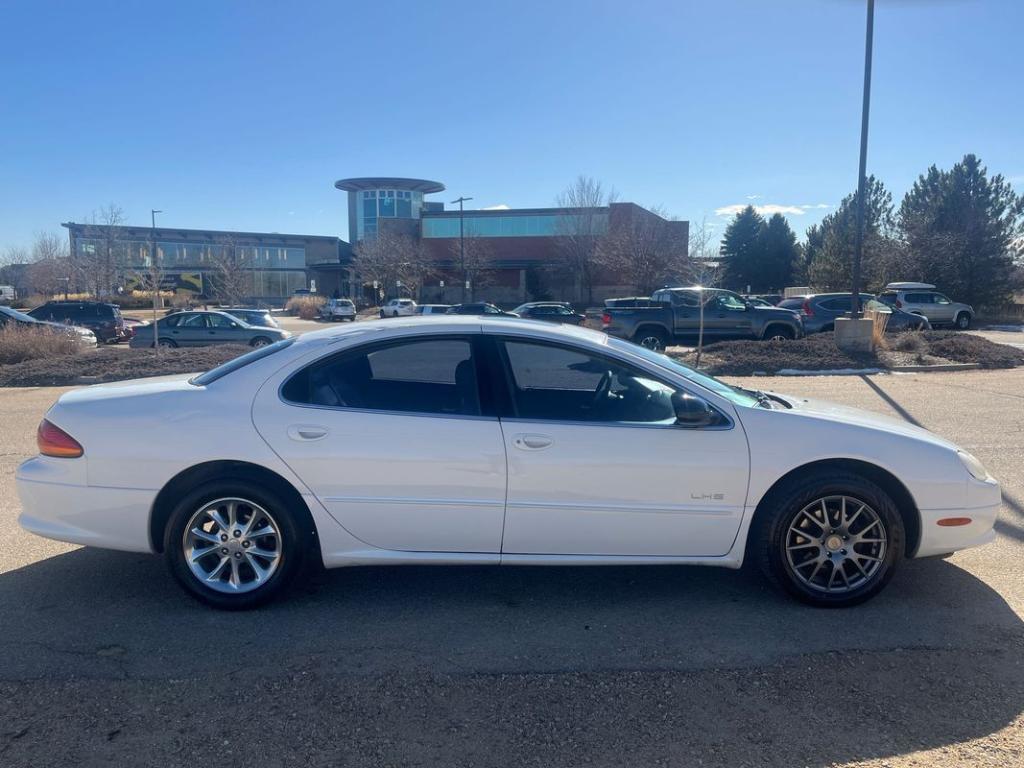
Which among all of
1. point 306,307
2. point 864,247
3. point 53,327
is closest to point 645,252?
point 864,247

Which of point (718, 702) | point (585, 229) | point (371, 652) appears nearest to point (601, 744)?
point (718, 702)

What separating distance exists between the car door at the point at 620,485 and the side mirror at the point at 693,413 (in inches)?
1.4

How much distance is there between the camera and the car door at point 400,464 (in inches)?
147

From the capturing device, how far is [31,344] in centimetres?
1664

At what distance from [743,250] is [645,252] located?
51.7ft

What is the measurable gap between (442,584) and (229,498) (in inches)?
49.8

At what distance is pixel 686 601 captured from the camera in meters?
4.03

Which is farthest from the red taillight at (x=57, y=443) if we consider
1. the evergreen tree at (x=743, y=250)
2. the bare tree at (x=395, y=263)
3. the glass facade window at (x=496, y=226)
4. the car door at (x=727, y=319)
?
the evergreen tree at (x=743, y=250)

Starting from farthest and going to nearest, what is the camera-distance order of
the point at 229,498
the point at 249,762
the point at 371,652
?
1. the point at 229,498
2. the point at 371,652
3. the point at 249,762

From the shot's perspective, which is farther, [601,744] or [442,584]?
[442,584]

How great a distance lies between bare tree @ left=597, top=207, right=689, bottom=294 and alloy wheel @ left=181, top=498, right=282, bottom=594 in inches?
1704

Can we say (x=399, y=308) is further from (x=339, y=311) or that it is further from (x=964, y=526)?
(x=964, y=526)

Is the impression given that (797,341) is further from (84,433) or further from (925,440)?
(84,433)

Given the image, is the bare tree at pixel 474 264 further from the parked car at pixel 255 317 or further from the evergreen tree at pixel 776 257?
the parked car at pixel 255 317
